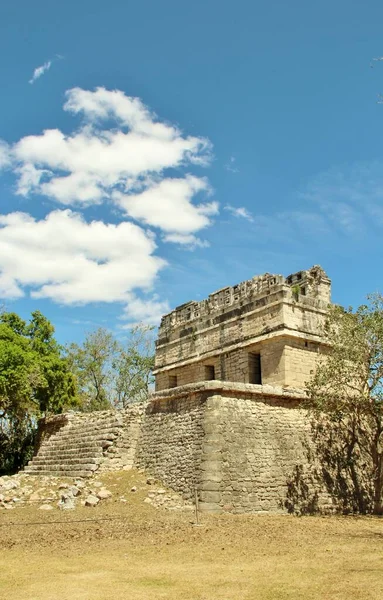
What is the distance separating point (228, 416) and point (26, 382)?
9.29 meters

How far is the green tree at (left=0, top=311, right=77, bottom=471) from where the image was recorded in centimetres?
1961

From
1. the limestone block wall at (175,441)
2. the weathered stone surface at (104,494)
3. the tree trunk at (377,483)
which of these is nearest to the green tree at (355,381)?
the tree trunk at (377,483)

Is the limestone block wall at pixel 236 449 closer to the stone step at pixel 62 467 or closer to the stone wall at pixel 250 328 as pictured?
the stone step at pixel 62 467

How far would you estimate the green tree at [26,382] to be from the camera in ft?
64.3

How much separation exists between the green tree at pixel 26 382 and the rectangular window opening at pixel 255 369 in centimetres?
819

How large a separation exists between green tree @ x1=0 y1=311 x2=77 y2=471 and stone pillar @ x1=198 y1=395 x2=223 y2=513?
8749 millimetres

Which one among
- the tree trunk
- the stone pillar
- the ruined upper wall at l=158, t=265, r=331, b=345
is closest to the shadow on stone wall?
the tree trunk

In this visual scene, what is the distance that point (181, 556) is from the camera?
8.46 metres

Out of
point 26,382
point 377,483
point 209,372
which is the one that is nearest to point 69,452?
point 26,382

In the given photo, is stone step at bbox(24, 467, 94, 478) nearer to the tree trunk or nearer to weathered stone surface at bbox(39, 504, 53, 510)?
weathered stone surface at bbox(39, 504, 53, 510)

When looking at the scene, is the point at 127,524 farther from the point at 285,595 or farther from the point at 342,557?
the point at 285,595

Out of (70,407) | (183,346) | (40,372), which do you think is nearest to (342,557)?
(183,346)

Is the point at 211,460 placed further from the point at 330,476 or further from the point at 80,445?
the point at 80,445

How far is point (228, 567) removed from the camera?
25.5ft
